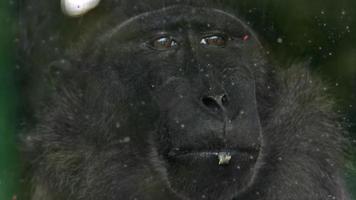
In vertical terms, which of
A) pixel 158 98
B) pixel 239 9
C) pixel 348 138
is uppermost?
pixel 239 9

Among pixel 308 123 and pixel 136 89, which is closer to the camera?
pixel 136 89

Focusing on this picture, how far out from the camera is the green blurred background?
3.87 meters

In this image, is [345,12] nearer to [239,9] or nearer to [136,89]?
[239,9]

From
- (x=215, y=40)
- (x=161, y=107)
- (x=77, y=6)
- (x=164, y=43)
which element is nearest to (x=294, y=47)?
(x=215, y=40)

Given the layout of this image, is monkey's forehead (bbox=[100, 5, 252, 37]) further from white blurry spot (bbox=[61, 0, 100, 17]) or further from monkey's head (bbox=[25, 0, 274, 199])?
white blurry spot (bbox=[61, 0, 100, 17])

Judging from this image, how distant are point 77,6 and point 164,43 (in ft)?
1.07

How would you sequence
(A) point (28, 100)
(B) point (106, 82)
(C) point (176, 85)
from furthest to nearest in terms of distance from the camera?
(A) point (28, 100)
(B) point (106, 82)
(C) point (176, 85)

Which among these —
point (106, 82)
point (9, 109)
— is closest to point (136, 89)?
point (106, 82)

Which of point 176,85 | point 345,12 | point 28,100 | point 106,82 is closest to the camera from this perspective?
point 176,85

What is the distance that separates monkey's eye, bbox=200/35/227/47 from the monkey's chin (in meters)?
0.43

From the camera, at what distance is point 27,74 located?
12.5 ft

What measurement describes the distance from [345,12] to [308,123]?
50.7 inches

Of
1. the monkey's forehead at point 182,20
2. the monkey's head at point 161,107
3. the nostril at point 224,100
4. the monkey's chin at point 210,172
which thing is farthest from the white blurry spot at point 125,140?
the nostril at point 224,100

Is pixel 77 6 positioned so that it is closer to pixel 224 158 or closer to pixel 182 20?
pixel 182 20
